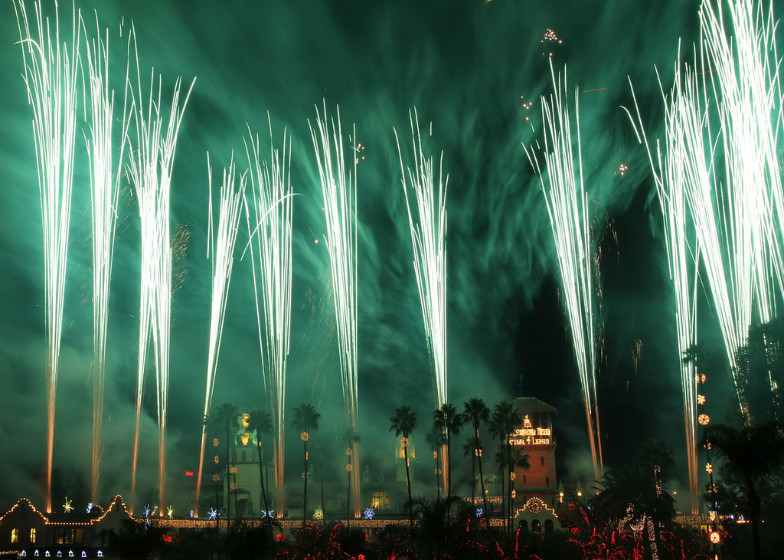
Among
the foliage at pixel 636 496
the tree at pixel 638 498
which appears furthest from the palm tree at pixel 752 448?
the foliage at pixel 636 496

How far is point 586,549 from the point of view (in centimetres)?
4209

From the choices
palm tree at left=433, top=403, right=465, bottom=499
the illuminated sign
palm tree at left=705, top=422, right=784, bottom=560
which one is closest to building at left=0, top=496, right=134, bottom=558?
palm tree at left=433, top=403, right=465, bottom=499

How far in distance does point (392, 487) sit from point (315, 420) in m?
32.5

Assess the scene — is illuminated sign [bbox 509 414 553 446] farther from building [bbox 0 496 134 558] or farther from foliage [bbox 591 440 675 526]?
building [bbox 0 496 134 558]

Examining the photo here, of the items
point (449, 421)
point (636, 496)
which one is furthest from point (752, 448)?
point (449, 421)

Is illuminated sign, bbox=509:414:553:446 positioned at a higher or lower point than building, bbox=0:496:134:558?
higher

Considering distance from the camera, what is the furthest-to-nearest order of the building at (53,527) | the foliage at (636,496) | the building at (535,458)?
the building at (535,458), the building at (53,527), the foliage at (636,496)

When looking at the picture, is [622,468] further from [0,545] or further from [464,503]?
[0,545]

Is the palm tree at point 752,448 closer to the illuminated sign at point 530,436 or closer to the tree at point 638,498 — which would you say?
the tree at point 638,498

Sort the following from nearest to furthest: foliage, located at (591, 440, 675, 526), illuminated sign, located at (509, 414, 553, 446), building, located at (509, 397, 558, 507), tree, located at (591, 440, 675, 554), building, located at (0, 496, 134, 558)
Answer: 1. tree, located at (591, 440, 675, 554)
2. foliage, located at (591, 440, 675, 526)
3. building, located at (0, 496, 134, 558)
4. building, located at (509, 397, 558, 507)
5. illuminated sign, located at (509, 414, 553, 446)

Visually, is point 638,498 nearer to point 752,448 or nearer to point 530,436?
point 752,448

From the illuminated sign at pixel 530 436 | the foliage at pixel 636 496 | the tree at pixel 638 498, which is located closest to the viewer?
the tree at pixel 638 498

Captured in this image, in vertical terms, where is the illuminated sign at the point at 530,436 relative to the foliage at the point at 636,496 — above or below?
above

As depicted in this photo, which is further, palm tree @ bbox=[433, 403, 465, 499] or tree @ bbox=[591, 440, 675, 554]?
palm tree @ bbox=[433, 403, 465, 499]
